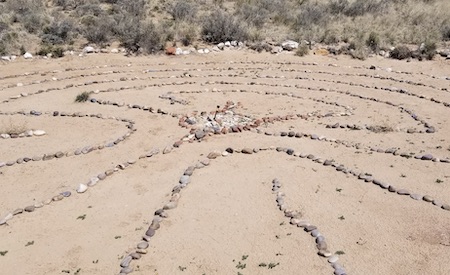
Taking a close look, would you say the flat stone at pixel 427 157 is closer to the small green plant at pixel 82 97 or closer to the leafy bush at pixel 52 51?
the small green plant at pixel 82 97

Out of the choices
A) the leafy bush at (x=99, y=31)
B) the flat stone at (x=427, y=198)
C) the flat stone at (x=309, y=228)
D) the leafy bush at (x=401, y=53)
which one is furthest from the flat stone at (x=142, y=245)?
the leafy bush at (x=401, y=53)

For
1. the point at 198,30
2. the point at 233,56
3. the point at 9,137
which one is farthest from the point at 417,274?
the point at 198,30

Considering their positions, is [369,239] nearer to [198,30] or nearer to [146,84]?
[146,84]

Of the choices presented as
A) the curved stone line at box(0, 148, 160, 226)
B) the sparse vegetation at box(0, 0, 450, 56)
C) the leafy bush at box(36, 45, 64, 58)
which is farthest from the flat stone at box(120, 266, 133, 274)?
the leafy bush at box(36, 45, 64, 58)

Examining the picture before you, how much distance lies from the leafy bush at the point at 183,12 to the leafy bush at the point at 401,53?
331 inches

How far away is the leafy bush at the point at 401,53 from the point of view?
17.3 m

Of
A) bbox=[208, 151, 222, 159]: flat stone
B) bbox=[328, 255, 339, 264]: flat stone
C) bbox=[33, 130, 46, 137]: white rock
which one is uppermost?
bbox=[328, 255, 339, 264]: flat stone

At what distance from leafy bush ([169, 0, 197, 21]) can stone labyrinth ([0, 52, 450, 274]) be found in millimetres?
6594

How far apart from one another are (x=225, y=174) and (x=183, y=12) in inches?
544

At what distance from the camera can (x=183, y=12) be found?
21266 mm

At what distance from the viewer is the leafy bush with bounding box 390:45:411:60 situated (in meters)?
17.3

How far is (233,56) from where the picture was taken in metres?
17.6

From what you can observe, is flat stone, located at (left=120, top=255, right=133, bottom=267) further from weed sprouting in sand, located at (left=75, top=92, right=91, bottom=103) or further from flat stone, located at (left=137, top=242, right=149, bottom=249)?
weed sprouting in sand, located at (left=75, top=92, right=91, bottom=103)

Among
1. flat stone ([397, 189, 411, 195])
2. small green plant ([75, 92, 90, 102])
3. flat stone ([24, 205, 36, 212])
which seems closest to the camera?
flat stone ([24, 205, 36, 212])
